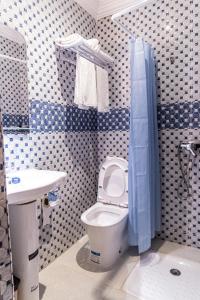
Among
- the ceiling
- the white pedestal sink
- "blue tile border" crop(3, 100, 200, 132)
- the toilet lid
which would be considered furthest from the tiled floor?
the ceiling

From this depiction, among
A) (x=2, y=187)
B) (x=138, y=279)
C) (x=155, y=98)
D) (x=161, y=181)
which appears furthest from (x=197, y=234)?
(x=2, y=187)

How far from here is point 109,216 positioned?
6.70 feet

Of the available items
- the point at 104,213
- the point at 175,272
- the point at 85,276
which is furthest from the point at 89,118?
the point at 175,272

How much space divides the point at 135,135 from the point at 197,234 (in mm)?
1143

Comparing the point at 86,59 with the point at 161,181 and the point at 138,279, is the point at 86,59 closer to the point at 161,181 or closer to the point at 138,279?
the point at 161,181

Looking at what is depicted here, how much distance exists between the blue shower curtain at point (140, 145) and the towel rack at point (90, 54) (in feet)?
1.17

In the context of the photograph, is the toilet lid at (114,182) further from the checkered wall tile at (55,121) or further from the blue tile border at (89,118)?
the blue tile border at (89,118)

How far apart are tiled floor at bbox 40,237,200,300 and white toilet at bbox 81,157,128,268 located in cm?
10

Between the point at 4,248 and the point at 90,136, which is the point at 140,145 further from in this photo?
the point at 4,248

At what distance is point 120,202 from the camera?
208 centimetres

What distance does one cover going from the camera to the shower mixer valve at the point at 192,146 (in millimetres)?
1848

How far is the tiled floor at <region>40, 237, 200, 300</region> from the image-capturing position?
1.51m

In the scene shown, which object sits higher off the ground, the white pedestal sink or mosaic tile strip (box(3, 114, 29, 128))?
mosaic tile strip (box(3, 114, 29, 128))

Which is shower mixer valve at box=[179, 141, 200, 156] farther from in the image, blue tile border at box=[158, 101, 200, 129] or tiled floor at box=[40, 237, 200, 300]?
tiled floor at box=[40, 237, 200, 300]
